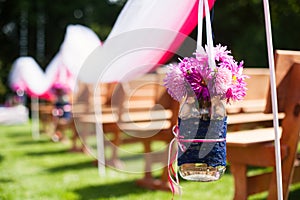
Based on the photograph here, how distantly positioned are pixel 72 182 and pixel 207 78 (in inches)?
130

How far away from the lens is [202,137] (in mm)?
2309

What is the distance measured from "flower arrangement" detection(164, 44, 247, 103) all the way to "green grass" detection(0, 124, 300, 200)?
219cm

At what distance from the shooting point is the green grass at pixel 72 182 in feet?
14.7

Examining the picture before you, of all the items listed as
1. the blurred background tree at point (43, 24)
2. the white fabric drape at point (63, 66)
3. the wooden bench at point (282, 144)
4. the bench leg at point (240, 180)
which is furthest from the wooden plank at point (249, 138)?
the blurred background tree at point (43, 24)

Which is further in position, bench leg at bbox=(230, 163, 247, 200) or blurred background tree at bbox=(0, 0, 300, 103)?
blurred background tree at bbox=(0, 0, 300, 103)

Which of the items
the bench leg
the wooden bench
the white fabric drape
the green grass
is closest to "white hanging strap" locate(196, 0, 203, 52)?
the wooden bench

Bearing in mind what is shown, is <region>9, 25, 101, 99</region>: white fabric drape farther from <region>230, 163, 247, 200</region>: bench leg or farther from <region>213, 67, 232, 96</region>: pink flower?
<region>213, 67, 232, 96</region>: pink flower

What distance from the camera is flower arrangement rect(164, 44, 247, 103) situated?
227 centimetres

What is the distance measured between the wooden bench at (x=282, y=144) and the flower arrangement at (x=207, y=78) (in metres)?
0.85

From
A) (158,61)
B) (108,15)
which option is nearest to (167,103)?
(158,61)

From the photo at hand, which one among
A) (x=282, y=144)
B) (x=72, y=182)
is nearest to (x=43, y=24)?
(x=72, y=182)

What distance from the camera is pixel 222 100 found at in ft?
7.58

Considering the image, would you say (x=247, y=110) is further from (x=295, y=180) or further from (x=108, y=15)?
(x=108, y=15)

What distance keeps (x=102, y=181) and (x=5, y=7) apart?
2239 cm
